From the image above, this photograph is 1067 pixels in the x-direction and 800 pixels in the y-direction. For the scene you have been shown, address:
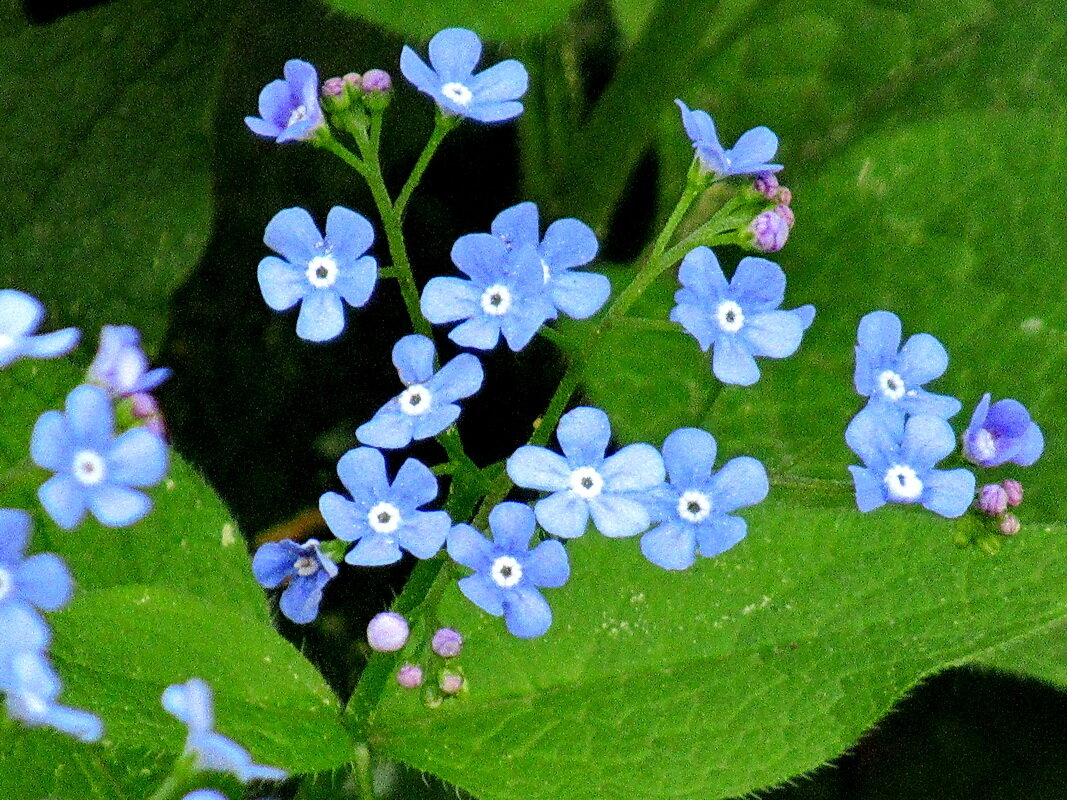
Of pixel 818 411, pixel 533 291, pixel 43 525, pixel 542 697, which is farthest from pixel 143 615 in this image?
pixel 818 411

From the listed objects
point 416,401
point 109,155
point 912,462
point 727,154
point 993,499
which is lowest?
point 109,155

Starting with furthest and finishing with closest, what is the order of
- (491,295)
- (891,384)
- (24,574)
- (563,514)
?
(891,384)
(491,295)
(563,514)
(24,574)

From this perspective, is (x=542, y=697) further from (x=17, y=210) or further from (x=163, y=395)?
(x=17, y=210)

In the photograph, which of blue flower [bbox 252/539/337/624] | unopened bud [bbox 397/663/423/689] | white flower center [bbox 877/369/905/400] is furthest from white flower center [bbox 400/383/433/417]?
white flower center [bbox 877/369/905/400]

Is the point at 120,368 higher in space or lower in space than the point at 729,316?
higher

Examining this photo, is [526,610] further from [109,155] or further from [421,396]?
[109,155]

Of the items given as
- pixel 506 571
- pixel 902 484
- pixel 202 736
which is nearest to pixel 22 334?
pixel 202 736
